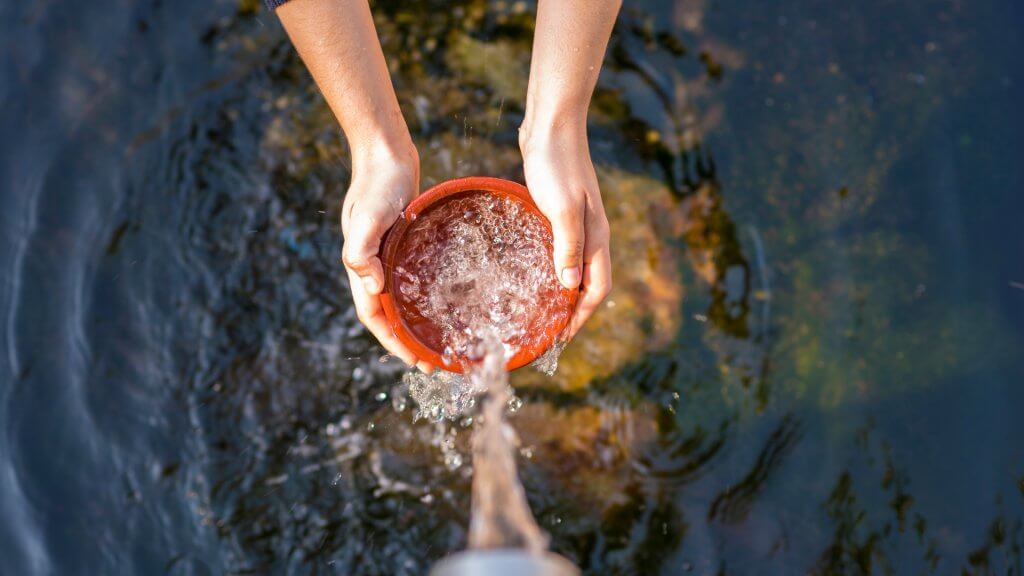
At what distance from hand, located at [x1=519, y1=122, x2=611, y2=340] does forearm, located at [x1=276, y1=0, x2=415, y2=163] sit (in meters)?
0.36

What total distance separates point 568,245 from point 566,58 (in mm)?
450

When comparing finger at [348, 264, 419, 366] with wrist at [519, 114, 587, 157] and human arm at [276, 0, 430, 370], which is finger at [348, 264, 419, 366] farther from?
wrist at [519, 114, 587, 157]

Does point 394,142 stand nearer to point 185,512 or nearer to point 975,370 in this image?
point 185,512

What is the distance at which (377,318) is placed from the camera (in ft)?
6.18

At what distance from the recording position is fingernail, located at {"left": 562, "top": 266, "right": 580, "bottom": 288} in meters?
1.80

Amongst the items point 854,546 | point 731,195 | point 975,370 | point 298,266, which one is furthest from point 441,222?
point 975,370

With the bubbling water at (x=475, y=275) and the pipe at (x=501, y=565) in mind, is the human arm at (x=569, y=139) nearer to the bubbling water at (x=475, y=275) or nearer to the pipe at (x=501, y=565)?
the bubbling water at (x=475, y=275)

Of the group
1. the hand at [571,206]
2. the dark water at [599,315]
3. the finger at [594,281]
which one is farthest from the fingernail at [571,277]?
the dark water at [599,315]

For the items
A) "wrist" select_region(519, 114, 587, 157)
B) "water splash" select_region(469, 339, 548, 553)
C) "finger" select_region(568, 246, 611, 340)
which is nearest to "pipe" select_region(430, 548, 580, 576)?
"water splash" select_region(469, 339, 548, 553)

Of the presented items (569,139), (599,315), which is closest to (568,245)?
(569,139)

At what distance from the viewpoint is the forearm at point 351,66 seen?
1694 mm

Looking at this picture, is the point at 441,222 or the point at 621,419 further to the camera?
the point at 621,419

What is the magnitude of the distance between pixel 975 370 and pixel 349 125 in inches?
82.6

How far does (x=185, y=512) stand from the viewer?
2.44m
